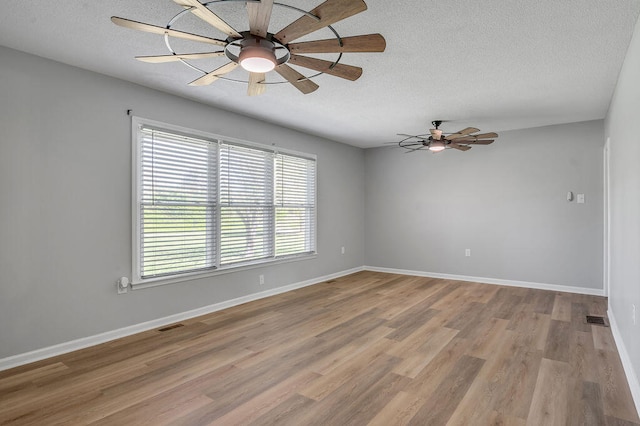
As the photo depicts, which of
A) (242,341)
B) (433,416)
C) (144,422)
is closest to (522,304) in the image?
(433,416)

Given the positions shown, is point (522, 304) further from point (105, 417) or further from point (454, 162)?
point (105, 417)

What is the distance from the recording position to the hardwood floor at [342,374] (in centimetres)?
222

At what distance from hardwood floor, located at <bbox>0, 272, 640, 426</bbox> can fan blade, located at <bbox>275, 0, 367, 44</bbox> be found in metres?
2.26

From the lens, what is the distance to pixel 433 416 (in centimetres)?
219

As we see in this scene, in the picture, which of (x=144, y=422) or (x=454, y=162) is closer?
(x=144, y=422)

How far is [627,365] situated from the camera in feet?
8.97

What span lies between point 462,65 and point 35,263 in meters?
4.12

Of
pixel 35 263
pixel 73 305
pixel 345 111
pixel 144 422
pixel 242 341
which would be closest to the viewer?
pixel 144 422

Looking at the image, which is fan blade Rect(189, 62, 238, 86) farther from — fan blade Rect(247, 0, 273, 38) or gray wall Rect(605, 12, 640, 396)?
gray wall Rect(605, 12, 640, 396)

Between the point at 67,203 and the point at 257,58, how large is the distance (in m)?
2.41

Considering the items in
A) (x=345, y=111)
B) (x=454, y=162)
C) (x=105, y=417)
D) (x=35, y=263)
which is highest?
(x=345, y=111)

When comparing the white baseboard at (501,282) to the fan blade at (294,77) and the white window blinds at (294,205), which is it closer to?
the white window blinds at (294,205)

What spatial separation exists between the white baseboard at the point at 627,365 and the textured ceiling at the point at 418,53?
2.44 metres

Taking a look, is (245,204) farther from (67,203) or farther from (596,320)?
(596,320)
